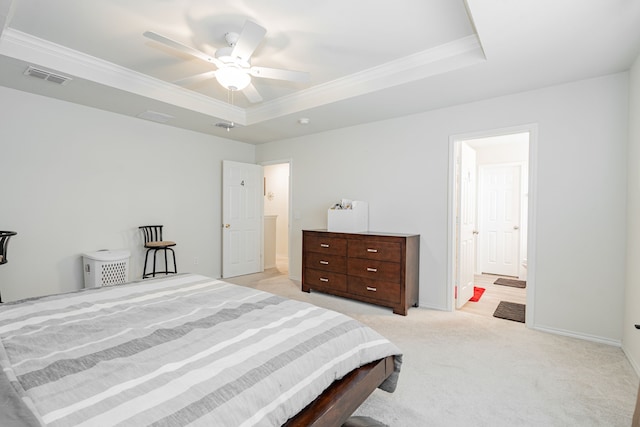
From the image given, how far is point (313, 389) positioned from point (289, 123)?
3.63m

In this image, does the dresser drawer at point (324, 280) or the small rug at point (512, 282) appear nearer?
the dresser drawer at point (324, 280)

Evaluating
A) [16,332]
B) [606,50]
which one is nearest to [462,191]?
[606,50]

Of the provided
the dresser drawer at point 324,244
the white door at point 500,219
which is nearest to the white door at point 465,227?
the dresser drawer at point 324,244

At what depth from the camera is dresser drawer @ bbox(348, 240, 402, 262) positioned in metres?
3.55

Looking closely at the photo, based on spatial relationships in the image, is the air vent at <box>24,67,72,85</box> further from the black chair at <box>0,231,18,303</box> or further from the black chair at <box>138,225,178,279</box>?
the black chair at <box>138,225,178,279</box>

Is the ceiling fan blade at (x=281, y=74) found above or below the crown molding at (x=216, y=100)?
below

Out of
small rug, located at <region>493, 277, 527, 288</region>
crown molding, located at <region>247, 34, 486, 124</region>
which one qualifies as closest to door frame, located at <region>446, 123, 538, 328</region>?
crown molding, located at <region>247, 34, 486, 124</region>

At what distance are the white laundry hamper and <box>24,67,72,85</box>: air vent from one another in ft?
5.96

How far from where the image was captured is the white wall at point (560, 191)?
2.78 m

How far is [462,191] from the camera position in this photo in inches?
148

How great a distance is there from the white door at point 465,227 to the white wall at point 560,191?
221mm

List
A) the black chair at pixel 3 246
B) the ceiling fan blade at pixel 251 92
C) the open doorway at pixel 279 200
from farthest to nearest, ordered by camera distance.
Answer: the open doorway at pixel 279 200 < the black chair at pixel 3 246 < the ceiling fan blade at pixel 251 92

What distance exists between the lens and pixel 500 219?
5809 mm

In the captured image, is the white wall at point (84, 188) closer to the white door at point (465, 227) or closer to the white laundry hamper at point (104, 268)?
the white laundry hamper at point (104, 268)
